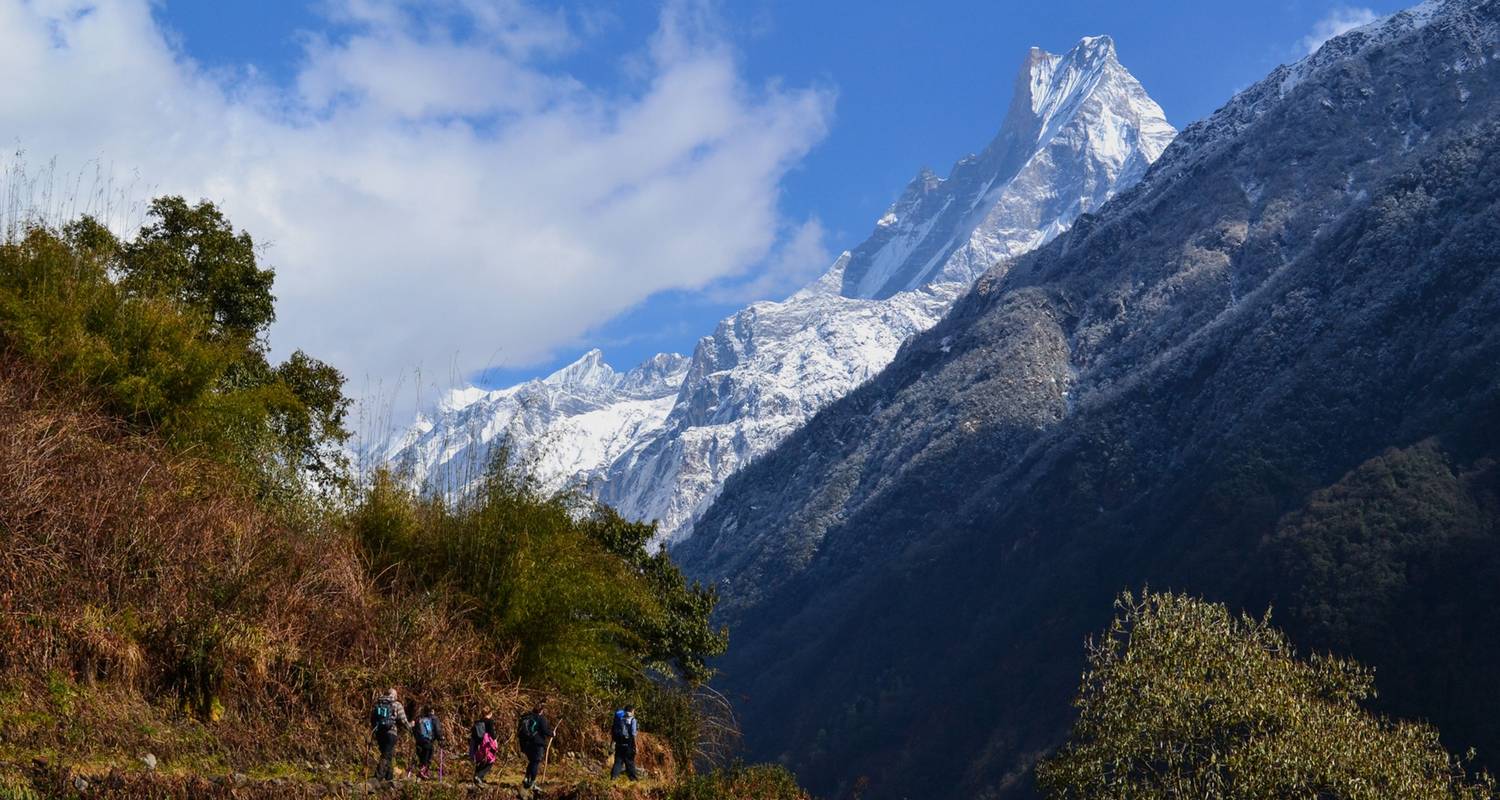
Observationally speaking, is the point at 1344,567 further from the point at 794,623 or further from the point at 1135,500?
the point at 794,623

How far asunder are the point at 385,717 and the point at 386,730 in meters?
0.17

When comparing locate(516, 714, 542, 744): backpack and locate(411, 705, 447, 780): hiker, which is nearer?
locate(411, 705, 447, 780): hiker

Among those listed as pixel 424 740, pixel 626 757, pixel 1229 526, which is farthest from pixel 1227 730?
pixel 1229 526

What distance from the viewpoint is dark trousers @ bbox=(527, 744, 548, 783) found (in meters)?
17.6

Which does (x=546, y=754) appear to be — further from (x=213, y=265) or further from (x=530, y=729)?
(x=213, y=265)

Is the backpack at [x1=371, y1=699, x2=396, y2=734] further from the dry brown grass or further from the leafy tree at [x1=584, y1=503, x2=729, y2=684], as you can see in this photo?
the leafy tree at [x1=584, y1=503, x2=729, y2=684]

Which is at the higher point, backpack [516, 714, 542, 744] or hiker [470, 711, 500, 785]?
backpack [516, 714, 542, 744]

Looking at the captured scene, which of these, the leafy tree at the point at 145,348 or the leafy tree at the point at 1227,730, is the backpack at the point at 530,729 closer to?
the leafy tree at the point at 145,348

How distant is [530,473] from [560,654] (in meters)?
3.97

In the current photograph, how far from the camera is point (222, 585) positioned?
17.9 meters

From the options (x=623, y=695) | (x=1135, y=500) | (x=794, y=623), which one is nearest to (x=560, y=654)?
(x=623, y=695)

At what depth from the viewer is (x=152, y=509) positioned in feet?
60.8

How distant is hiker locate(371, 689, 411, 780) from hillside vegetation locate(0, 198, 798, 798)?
48 centimetres

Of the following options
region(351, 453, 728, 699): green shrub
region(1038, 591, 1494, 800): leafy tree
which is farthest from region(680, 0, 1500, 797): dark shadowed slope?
region(351, 453, 728, 699): green shrub
